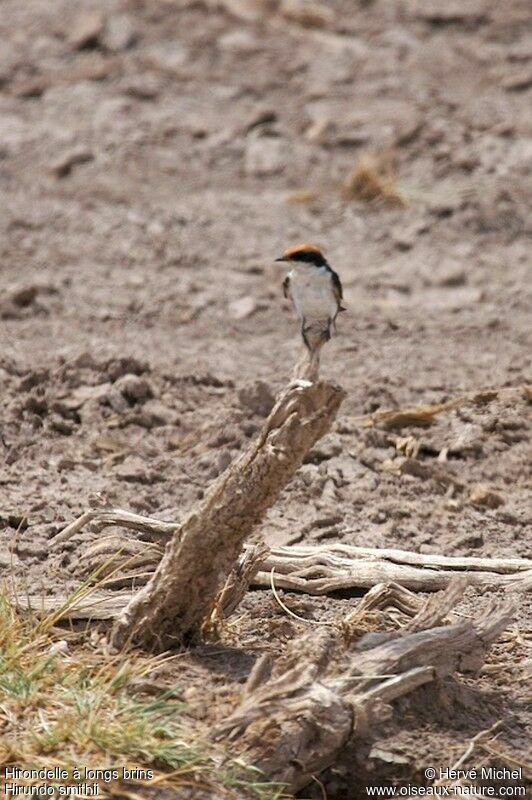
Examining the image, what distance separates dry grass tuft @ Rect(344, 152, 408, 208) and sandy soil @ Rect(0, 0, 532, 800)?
7 cm

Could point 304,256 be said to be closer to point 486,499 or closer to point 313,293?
point 313,293

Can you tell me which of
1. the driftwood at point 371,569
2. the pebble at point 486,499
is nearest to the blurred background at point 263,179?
the pebble at point 486,499

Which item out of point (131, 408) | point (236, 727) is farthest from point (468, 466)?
point (236, 727)

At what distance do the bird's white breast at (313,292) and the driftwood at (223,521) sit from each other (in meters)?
2.17

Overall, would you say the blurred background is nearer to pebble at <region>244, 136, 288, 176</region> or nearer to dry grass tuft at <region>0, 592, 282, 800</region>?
pebble at <region>244, 136, 288, 176</region>

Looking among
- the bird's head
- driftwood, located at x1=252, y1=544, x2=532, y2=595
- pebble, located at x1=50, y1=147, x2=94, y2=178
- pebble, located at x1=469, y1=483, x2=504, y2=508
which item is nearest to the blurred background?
pebble, located at x1=50, y1=147, x2=94, y2=178

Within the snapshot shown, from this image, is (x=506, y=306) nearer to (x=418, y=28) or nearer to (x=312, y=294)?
(x=312, y=294)

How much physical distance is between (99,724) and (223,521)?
74 centimetres

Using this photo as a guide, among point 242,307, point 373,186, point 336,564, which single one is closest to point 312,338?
point 242,307

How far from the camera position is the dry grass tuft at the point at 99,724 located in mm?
4246

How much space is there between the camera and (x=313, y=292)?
6879 millimetres

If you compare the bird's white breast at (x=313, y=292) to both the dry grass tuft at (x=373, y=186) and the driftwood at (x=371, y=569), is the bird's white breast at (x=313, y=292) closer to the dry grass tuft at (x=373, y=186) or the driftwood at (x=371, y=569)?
the driftwood at (x=371, y=569)

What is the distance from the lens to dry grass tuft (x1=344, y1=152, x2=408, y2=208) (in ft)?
32.2

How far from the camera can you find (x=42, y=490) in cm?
606
